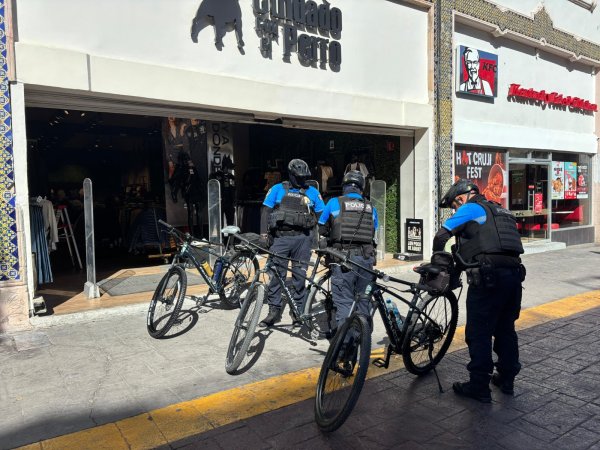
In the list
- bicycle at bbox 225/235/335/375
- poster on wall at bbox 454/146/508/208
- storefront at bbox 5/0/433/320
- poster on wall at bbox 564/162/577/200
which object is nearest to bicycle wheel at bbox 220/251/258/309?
bicycle at bbox 225/235/335/375

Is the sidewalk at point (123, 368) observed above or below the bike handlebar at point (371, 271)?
below

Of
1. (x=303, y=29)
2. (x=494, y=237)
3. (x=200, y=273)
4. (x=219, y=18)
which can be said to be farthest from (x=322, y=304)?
(x=303, y=29)

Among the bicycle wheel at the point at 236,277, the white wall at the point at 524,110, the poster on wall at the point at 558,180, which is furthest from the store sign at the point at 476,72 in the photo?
the bicycle wheel at the point at 236,277

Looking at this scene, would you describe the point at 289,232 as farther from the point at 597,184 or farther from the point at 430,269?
the point at 597,184

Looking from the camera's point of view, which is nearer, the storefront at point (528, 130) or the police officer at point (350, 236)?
the police officer at point (350, 236)

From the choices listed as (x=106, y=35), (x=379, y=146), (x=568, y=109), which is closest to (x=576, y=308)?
(x=379, y=146)

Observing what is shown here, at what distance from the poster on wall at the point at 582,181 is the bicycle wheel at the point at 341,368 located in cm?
1366

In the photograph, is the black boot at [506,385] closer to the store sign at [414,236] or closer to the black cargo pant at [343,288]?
the black cargo pant at [343,288]

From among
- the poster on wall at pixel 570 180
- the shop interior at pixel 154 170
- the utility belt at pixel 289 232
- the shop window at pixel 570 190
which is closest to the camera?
the utility belt at pixel 289 232

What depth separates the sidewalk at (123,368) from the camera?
3631 millimetres

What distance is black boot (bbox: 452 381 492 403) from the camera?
3836 millimetres

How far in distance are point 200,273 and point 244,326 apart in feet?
5.82

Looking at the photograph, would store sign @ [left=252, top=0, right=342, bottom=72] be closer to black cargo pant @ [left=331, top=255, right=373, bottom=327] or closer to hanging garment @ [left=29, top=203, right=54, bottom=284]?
hanging garment @ [left=29, top=203, right=54, bottom=284]

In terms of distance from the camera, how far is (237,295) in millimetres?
6391
